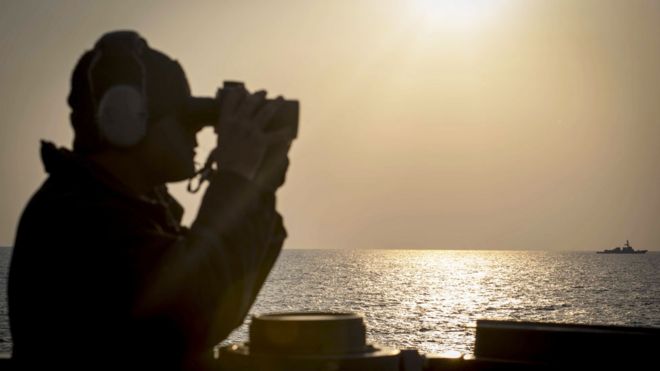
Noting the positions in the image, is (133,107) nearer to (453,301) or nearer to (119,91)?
(119,91)

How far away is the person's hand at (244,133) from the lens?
2.84m

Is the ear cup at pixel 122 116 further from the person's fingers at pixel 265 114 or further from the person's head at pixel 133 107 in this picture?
the person's fingers at pixel 265 114

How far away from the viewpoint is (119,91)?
2914 mm

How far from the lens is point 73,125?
3098 mm

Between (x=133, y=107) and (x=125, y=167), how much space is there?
0.23m

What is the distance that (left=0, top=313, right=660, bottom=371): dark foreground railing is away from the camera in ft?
10.9

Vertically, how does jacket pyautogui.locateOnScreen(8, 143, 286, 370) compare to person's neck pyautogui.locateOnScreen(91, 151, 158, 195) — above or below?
below

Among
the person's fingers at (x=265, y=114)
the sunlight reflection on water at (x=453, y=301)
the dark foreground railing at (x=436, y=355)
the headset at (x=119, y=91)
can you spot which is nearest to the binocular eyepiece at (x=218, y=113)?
the person's fingers at (x=265, y=114)

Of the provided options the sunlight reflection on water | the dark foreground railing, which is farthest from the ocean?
the dark foreground railing

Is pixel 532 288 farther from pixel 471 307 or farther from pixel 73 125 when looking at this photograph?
pixel 73 125

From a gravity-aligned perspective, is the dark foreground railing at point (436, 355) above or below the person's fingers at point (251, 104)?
below

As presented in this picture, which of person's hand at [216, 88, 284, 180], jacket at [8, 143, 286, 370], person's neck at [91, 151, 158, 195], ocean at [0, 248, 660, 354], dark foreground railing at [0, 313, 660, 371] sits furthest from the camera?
ocean at [0, 248, 660, 354]

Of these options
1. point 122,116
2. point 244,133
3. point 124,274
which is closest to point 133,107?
point 122,116

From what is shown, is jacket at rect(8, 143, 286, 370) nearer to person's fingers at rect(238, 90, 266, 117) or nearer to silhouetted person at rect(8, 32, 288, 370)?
silhouetted person at rect(8, 32, 288, 370)
